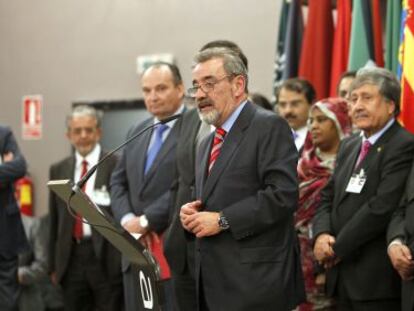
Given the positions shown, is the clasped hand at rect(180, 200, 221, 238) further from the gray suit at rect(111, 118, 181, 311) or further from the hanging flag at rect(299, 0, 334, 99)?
the hanging flag at rect(299, 0, 334, 99)

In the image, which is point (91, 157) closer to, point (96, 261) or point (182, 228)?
point (96, 261)

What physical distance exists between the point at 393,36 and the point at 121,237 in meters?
2.24

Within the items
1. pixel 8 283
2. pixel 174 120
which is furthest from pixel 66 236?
pixel 174 120

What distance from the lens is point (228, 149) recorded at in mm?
2688

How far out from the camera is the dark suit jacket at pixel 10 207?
4.35 metres

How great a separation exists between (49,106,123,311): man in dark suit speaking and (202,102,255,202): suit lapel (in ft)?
5.79

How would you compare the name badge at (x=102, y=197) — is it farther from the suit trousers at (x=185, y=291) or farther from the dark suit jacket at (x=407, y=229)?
the dark suit jacket at (x=407, y=229)

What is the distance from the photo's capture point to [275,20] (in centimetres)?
569

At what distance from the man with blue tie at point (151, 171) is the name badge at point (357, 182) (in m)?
0.87

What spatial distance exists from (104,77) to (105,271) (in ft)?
8.94

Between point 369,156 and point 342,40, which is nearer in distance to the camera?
point 369,156

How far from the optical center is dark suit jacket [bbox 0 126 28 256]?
4352 millimetres

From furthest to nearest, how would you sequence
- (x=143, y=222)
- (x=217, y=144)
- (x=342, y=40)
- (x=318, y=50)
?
(x=318, y=50), (x=342, y=40), (x=143, y=222), (x=217, y=144)

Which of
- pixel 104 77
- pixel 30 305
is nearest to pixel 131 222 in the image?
pixel 30 305
